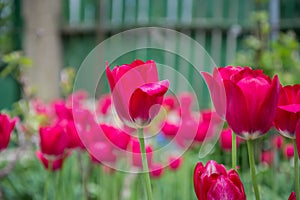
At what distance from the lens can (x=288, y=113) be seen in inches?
22.2

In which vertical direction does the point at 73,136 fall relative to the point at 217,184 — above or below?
below

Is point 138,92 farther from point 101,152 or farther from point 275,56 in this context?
point 275,56

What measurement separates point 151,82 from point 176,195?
1.15 metres

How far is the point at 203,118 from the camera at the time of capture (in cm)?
136

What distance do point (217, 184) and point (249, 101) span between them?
0.10m

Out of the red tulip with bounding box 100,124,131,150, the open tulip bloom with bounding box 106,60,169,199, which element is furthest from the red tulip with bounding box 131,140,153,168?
the open tulip bloom with bounding box 106,60,169,199

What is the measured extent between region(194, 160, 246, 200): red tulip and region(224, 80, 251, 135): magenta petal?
0.06 metres

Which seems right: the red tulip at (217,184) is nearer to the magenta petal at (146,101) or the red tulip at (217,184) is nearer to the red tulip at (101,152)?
the magenta petal at (146,101)

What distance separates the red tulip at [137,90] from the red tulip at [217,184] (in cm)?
9

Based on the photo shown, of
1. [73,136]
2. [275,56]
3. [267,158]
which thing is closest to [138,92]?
[73,136]

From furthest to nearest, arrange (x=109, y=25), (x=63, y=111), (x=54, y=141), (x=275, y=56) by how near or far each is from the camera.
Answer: (x=109, y=25) < (x=275, y=56) < (x=63, y=111) < (x=54, y=141)

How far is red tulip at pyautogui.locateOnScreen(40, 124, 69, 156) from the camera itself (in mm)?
971

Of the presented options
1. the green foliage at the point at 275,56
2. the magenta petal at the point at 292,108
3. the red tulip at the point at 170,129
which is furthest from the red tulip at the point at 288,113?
the green foliage at the point at 275,56

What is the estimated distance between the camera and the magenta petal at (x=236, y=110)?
0.54m
